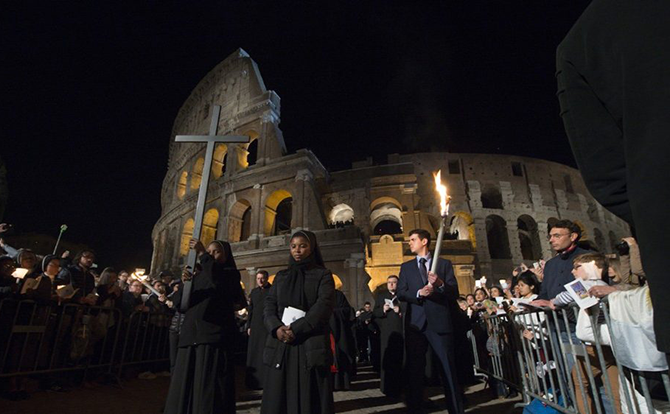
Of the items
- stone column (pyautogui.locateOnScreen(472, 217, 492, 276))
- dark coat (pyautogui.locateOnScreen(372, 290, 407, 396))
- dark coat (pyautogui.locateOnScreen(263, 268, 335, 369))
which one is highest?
stone column (pyautogui.locateOnScreen(472, 217, 492, 276))

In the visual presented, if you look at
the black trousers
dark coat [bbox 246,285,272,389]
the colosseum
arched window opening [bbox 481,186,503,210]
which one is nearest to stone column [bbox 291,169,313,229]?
the colosseum

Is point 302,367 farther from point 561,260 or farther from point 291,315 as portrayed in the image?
point 561,260

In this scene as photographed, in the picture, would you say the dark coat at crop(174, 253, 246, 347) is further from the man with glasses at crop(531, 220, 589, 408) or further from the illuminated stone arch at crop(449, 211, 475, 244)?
the illuminated stone arch at crop(449, 211, 475, 244)

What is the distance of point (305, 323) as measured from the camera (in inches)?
113

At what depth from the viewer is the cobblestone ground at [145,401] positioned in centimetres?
392

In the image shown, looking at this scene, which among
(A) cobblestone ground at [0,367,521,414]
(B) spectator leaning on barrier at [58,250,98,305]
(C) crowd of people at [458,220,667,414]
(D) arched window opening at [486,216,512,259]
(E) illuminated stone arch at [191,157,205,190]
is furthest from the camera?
(D) arched window opening at [486,216,512,259]

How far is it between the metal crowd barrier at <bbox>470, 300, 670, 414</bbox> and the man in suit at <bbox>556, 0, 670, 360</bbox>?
1.48 metres

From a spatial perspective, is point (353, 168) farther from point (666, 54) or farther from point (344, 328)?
point (666, 54)

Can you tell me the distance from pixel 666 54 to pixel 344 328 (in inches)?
268

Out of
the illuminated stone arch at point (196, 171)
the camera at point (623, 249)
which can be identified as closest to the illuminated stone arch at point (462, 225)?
the illuminated stone arch at point (196, 171)

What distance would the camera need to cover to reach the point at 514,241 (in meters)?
24.3

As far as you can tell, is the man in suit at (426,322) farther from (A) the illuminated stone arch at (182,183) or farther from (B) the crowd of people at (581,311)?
(A) the illuminated stone arch at (182,183)

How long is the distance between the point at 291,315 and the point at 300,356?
360 mm

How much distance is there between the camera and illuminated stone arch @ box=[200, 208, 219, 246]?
A: 811 inches
